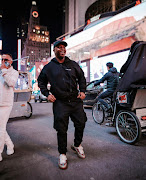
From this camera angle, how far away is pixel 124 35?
14.2 meters

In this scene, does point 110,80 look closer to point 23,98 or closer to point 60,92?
point 60,92

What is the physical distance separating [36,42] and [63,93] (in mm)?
130973

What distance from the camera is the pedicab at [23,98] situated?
6531 millimetres

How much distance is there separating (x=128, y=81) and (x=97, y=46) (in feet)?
49.2

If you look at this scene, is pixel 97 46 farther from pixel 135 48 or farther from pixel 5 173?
pixel 5 173

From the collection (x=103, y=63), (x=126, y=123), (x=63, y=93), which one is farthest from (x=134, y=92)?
(x=103, y=63)

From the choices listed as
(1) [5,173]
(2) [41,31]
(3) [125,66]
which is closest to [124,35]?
(3) [125,66]

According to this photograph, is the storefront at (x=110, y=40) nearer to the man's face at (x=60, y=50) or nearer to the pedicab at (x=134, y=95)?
the pedicab at (x=134, y=95)

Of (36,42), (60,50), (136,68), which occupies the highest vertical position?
(36,42)

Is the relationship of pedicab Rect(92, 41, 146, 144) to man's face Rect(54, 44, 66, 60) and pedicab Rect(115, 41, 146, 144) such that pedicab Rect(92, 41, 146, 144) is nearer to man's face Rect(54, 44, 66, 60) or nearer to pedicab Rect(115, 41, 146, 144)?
pedicab Rect(115, 41, 146, 144)

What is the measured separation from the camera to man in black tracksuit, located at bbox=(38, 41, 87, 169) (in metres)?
2.54

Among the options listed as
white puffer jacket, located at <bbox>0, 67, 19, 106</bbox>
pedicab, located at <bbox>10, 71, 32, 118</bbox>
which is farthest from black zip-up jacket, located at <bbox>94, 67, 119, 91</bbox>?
pedicab, located at <bbox>10, 71, 32, 118</bbox>

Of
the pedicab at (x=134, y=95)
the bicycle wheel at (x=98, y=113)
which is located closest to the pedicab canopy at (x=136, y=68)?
the pedicab at (x=134, y=95)

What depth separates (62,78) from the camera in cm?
259
